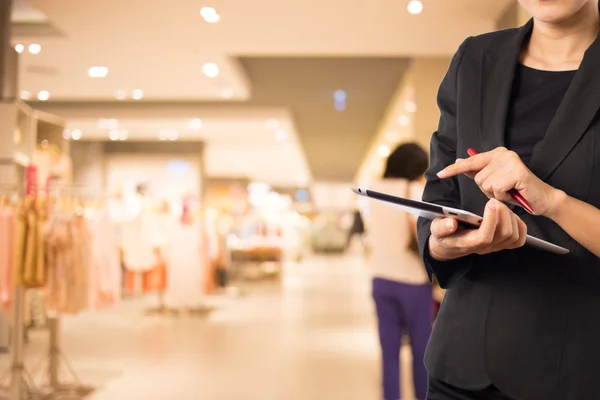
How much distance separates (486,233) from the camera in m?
0.88

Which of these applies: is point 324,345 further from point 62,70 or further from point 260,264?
point 260,264

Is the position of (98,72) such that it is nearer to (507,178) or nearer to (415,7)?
(415,7)

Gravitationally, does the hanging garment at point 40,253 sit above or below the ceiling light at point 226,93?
below

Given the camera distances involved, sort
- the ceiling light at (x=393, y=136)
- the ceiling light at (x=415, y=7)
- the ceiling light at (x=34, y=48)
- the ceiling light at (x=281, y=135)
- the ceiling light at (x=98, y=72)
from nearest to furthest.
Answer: the ceiling light at (x=34, y=48)
the ceiling light at (x=415, y=7)
the ceiling light at (x=98, y=72)
the ceiling light at (x=393, y=136)
the ceiling light at (x=281, y=135)

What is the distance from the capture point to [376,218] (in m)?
3.99

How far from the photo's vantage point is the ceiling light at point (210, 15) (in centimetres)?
498

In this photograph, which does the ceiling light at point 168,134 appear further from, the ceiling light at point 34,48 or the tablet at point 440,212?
the tablet at point 440,212

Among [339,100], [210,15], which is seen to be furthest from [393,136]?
[210,15]

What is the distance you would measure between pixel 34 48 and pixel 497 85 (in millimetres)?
4319

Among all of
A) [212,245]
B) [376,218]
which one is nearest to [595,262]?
[376,218]

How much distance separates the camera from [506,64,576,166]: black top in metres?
1.05

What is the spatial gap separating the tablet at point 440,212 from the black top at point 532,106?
5.7 inches

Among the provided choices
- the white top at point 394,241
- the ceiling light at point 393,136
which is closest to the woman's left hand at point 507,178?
the white top at point 394,241

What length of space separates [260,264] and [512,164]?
1473 centimetres
